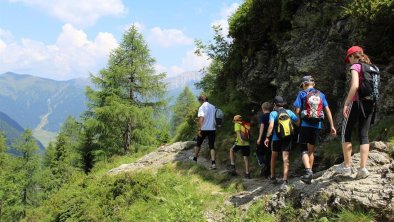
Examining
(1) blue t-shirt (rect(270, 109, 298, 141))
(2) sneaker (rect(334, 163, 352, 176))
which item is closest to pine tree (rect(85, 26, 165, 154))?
(1) blue t-shirt (rect(270, 109, 298, 141))

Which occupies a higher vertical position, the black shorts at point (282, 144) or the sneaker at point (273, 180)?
the black shorts at point (282, 144)

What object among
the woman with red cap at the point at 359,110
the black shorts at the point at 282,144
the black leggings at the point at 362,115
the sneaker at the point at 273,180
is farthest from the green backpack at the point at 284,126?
the black leggings at the point at 362,115

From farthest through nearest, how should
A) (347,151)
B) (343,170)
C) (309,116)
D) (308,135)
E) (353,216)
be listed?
1. (308,135)
2. (309,116)
3. (343,170)
4. (347,151)
5. (353,216)

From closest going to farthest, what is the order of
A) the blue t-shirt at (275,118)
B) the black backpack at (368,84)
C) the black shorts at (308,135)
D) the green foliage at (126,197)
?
the black backpack at (368,84) < the black shorts at (308,135) < the blue t-shirt at (275,118) < the green foliage at (126,197)

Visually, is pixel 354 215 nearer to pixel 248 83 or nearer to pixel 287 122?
pixel 287 122

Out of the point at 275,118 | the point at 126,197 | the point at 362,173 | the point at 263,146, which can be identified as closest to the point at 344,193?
the point at 362,173

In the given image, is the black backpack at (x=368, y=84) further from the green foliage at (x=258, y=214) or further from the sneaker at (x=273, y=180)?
the sneaker at (x=273, y=180)

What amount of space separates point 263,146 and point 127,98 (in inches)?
833

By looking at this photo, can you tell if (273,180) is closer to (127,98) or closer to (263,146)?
(263,146)

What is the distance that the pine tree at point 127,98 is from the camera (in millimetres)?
29531

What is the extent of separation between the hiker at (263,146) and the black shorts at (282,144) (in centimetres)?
88

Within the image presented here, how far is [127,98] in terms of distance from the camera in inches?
1219

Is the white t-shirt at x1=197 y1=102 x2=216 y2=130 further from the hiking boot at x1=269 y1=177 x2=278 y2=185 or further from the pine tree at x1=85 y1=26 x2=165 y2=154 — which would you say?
the pine tree at x1=85 y1=26 x2=165 y2=154

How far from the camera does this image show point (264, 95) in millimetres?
14305
